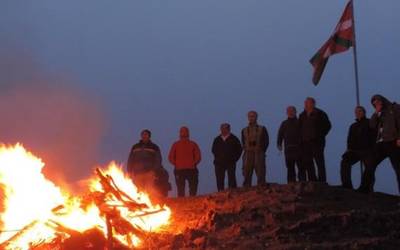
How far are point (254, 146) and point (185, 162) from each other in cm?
160

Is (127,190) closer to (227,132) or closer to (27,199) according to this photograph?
(27,199)

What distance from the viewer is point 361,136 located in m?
14.0

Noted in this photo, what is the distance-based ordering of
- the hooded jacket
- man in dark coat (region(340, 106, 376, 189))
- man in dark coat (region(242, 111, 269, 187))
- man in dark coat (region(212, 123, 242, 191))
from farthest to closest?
1. the hooded jacket
2. man in dark coat (region(212, 123, 242, 191))
3. man in dark coat (region(242, 111, 269, 187))
4. man in dark coat (region(340, 106, 376, 189))

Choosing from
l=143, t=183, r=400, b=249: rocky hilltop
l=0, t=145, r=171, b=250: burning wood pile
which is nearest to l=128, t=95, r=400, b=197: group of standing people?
l=143, t=183, r=400, b=249: rocky hilltop

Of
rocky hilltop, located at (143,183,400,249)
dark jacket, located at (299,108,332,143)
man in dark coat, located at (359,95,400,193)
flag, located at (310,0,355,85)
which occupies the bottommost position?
rocky hilltop, located at (143,183,400,249)

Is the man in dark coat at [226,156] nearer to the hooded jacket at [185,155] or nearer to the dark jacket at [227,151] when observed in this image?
the dark jacket at [227,151]

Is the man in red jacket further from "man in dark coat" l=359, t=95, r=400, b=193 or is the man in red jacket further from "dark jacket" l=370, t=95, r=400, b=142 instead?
"dark jacket" l=370, t=95, r=400, b=142

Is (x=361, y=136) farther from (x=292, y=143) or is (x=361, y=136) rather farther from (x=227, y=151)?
(x=227, y=151)

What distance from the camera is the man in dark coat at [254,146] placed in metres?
15.1

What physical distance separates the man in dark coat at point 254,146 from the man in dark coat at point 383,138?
2454mm

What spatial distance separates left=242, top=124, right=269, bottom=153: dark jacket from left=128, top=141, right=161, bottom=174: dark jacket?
1876 millimetres

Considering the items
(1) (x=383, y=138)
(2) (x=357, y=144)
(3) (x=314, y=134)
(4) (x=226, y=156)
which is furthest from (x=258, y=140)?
(1) (x=383, y=138)

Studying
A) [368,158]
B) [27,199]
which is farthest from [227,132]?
[27,199]

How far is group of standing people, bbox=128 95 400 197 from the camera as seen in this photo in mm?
13219
